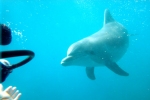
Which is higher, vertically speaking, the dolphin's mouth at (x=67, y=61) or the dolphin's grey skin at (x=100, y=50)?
the dolphin's grey skin at (x=100, y=50)

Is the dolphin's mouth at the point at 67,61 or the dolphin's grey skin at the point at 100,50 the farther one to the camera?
the dolphin's grey skin at the point at 100,50

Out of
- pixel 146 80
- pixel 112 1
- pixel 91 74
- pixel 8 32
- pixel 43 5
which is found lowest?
pixel 8 32

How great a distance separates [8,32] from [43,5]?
31946 mm

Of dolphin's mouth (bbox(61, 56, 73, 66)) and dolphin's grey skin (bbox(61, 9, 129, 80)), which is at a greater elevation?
dolphin's grey skin (bbox(61, 9, 129, 80))

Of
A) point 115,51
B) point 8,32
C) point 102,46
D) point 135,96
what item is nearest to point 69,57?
point 102,46

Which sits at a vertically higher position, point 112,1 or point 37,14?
point 112,1

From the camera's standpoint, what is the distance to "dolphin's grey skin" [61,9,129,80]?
8.58 m

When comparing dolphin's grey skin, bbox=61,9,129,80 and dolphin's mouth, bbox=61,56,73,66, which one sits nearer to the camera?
dolphin's mouth, bbox=61,56,73,66

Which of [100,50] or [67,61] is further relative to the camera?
[100,50]

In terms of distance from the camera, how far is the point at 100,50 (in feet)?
30.7

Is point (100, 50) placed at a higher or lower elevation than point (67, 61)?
higher

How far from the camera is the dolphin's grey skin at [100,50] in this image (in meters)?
8.58

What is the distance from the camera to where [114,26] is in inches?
448

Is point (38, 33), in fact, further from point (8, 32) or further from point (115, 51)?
point (8, 32)
